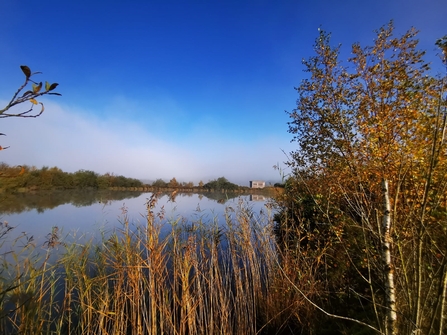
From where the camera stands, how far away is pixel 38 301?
236 centimetres

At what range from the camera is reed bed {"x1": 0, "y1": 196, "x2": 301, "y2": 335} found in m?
2.35

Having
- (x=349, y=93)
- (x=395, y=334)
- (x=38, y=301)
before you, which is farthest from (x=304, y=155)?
(x=38, y=301)

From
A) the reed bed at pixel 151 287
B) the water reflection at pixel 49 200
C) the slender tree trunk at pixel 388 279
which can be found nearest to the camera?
the slender tree trunk at pixel 388 279

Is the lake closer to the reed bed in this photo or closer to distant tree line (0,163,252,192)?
the reed bed

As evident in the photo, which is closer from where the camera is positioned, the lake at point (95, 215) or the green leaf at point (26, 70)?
the green leaf at point (26, 70)

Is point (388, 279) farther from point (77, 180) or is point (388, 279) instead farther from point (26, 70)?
point (77, 180)

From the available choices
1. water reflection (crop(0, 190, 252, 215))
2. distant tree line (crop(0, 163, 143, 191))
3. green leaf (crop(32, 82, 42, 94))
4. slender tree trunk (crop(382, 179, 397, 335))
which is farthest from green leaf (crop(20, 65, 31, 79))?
distant tree line (crop(0, 163, 143, 191))

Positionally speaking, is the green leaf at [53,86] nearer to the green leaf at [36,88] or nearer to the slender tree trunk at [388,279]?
the green leaf at [36,88]

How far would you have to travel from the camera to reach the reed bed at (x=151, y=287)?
7.72 feet

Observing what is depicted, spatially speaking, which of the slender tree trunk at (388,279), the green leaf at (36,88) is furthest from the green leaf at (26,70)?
the slender tree trunk at (388,279)

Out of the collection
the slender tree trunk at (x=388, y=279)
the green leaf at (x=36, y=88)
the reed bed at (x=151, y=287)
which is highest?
the green leaf at (x=36, y=88)

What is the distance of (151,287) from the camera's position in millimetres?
2299

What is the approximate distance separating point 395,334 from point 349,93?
3.83m

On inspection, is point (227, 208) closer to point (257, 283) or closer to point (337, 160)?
point (257, 283)
